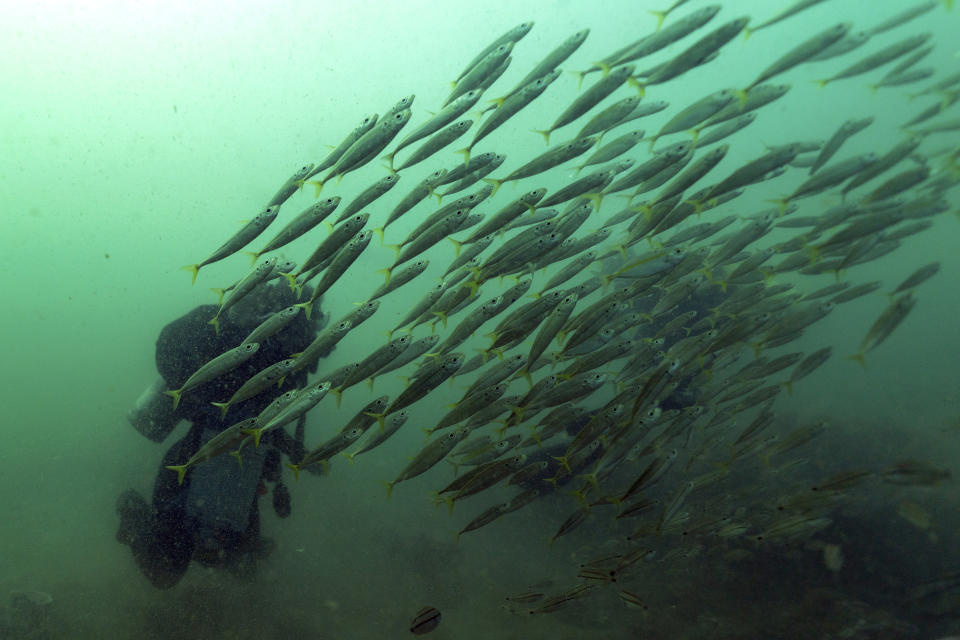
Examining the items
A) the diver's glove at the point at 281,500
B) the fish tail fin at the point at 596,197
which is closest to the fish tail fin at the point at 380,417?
the diver's glove at the point at 281,500

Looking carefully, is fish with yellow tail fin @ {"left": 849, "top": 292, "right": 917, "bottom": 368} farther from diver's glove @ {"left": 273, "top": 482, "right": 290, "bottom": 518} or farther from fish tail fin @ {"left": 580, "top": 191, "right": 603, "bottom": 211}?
diver's glove @ {"left": 273, "top": 482, "right": 290, "bottom": 518}

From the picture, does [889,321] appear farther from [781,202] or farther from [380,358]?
[380,358]

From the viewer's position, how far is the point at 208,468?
4.80 m

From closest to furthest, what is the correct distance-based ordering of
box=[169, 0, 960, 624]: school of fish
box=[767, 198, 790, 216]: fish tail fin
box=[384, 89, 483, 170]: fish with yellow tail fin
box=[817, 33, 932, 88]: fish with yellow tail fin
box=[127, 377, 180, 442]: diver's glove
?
box=[169, 0, 960, 624]: school of fish < box=[384, 89, 483, 170]: fish with yellow tail fin < box=[767, 198, 790, 216]: fish tail fin < box=[817, 33, 932, 88]: fish with yellow tail fin < box=[127, 377, 180, 442]: diver's glove

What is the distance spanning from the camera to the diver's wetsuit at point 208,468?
4676mm

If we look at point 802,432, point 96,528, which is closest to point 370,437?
point 802,432

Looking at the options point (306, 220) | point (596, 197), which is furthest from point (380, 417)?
point (596, 197)

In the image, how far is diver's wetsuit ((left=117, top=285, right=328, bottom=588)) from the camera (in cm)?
468

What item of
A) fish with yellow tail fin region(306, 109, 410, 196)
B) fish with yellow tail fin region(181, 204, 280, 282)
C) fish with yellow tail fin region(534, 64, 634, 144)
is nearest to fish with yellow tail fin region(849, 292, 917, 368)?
fish with yellow tail fin region(534, 64, 634, 144)

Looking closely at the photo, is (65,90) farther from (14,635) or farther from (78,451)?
(14,635)

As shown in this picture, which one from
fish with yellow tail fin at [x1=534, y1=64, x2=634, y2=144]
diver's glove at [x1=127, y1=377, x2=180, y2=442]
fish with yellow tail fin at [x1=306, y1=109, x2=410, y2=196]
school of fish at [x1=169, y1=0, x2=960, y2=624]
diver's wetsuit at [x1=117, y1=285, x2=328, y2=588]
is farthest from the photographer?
diver's glove at [x1=127, y1=377, x2=180, y2=442]

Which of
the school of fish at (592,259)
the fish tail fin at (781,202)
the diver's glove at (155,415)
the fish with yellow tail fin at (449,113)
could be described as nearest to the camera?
the school of fish at (592,259)

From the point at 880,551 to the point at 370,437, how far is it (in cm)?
683

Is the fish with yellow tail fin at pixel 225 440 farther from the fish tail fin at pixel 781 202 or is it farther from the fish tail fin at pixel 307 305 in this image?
the fish tail fin at pixel 781 202
